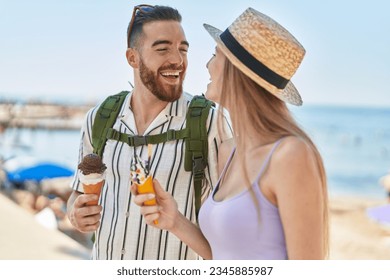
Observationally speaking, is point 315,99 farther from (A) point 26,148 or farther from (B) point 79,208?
(B) point 79,208

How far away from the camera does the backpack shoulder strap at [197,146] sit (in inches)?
89.2

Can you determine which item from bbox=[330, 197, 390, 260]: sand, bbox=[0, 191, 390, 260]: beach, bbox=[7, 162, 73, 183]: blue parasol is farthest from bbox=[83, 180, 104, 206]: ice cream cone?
bbox=[7, 162, 73, 183]: blue parasol

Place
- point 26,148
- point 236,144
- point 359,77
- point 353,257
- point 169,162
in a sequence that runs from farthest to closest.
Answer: point 26,148 < point 359,77 < point 353,257 < point 169,162 < point 236,144

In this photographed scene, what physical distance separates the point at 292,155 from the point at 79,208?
85 centimetres

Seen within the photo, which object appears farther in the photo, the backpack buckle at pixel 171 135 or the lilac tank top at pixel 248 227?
the backpack buckle at pixel 171 135

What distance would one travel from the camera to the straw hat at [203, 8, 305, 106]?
5.89 feet

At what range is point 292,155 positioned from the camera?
1.61 metres

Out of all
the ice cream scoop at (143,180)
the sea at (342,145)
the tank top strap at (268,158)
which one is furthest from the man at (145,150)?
the sea at (342,145)

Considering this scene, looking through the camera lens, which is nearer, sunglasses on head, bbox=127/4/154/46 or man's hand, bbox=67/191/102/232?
man's hand, bbox=67/191/102/232

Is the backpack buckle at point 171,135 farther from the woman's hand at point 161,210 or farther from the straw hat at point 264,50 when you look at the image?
the straw hat at point 264,50

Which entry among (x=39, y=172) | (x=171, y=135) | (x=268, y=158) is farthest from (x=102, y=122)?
(x=39, y=172)

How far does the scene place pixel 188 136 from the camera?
7.57ft

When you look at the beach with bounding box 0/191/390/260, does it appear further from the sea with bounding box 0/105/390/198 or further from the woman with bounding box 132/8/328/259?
the woman with bounding box 132/8/328/259
